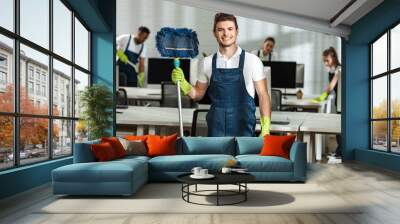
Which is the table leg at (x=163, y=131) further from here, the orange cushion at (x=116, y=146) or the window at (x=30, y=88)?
the window at (x=30, y=88)

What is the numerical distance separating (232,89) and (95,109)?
A: 245 cm

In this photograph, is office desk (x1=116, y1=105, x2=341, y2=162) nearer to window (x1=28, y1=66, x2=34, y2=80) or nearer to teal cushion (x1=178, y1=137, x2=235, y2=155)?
teal cushion (x1=178, y1=137, x2=235, y2=155)

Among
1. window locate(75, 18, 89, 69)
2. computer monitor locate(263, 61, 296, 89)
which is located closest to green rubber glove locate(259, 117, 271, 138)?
computer monitor locate(263, 61, 296, 89)

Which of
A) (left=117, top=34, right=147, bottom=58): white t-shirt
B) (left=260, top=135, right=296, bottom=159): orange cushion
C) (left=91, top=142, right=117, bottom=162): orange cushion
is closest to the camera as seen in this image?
(left=91, top=142, right=117, bottom=162): orange cushion

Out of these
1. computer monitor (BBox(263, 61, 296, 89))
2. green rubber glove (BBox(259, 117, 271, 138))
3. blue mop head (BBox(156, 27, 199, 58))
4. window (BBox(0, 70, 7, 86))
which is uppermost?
blue mop head (BBox(156, 27, 199, 58))

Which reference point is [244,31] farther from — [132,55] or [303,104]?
[132,55]

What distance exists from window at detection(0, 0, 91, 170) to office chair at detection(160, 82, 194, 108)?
1625 millimetres

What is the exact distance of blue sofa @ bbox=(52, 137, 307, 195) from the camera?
4480 mm

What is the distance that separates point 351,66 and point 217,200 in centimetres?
618

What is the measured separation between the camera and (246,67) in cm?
786

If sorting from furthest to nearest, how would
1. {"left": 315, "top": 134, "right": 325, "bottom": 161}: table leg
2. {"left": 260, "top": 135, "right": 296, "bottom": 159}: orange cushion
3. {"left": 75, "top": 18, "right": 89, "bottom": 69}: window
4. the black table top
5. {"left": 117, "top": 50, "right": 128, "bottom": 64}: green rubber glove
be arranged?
{"left": 117, "top": 50, "right": 128, "bottom": 64}: green rubber glove, {"left": 315, "top": 134, "right": 325, "bottom": 161}: table leg, {"left": 75, "top": 18, "right": 89, "bottom": 69}: window, {"left": 260, "top": 135, "right": 296, "bottom": 159}: orange cushion, the black table top

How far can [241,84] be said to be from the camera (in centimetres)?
773

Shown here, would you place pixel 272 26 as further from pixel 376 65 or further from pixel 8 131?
pixel 8 131

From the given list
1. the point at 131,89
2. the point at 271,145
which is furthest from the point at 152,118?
the point at 271,145
